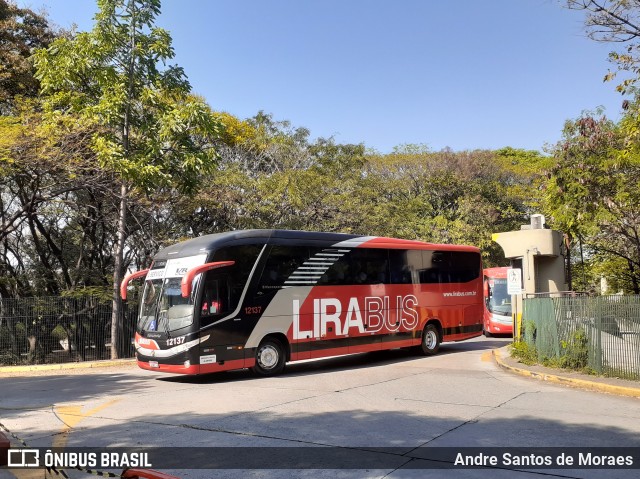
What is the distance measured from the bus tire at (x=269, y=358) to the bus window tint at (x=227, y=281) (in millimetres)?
1415

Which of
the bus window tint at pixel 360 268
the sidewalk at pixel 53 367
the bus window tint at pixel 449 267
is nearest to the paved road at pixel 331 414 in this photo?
the bus window tint at pixel 360 268

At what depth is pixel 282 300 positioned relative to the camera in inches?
582

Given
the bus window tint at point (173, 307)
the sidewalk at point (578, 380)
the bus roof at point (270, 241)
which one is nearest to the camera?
the sidewalk at point (578, 380)

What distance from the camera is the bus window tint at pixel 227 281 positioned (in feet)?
43.5

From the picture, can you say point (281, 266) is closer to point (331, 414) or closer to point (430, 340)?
point (331, 414)

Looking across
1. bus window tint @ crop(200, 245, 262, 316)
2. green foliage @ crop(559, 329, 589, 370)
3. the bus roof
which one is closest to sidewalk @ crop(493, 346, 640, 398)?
green foliage @ crop(559, 329, 589, 370)

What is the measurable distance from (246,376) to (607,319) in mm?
8218

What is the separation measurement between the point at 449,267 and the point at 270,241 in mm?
7702

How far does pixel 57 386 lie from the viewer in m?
13.4

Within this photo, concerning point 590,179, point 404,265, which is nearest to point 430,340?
point 404,265

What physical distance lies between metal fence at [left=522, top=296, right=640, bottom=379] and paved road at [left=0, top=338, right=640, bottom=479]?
1.23 meters

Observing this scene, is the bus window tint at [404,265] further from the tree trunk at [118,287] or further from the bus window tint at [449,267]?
the tree trunk at [118,287]

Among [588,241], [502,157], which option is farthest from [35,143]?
[502,157]

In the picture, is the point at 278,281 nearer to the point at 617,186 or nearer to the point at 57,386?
the point at 57,386
